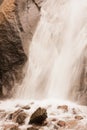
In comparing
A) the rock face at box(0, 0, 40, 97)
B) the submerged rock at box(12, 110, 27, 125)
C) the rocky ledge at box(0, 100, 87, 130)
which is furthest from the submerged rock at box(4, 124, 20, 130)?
the rock face at box(0, 0, 40, 97)

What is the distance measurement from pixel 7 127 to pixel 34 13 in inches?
340

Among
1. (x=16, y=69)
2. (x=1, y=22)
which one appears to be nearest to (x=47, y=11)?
(x=1, y=22)

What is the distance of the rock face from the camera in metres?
17.7

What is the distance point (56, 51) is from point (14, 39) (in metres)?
2.53

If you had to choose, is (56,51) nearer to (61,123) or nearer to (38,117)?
(38,117)

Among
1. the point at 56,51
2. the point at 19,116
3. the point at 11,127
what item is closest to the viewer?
the point at 11,127

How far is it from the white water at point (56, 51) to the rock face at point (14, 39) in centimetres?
47

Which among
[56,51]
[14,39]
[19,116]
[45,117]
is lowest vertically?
[19,116]

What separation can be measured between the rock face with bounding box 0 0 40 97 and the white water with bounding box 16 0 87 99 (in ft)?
1.55

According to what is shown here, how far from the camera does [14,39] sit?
17.9m

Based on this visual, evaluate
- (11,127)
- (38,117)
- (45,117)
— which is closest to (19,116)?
(11,127)

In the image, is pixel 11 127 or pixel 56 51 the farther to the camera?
pixel 56 51

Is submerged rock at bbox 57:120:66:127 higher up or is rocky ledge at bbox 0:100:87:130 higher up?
submerged rock at bbox 57:120:66:127

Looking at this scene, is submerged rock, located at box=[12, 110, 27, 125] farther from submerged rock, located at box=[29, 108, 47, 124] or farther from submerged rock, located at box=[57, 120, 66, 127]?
submerged rock, located at box=[57, 120, 66, 127]
